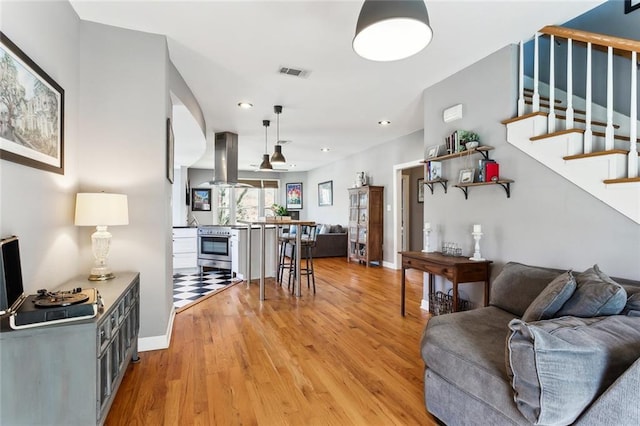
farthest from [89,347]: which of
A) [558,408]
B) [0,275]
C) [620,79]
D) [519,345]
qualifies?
[620,79]

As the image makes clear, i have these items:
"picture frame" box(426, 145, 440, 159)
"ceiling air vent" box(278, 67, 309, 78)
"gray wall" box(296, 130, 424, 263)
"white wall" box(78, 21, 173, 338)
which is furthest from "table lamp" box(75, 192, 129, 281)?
"gray wall" box(296, 130, 424, 263)

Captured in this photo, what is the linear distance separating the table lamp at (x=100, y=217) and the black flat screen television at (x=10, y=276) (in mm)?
592

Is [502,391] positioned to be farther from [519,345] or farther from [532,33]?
[532,33]

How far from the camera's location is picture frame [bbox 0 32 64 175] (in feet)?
5.19

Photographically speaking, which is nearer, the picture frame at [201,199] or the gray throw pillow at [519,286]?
the gray throw pillow at [519,286]

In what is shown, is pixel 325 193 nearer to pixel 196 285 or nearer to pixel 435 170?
pixel 196 285

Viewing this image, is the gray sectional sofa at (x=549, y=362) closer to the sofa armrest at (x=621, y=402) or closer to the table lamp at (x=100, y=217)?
the sofa armrest at (x=621, y=402)

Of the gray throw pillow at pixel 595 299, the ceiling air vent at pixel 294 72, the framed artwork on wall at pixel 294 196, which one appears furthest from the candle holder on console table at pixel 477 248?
the framed artwork on wall at pixel 294 196

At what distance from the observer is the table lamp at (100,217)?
220 centimetres

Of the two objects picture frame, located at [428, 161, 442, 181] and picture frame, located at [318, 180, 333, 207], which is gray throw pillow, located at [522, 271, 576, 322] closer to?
picture frame, located at [428, 161, 442, 181]

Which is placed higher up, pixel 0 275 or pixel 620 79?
pixel 620 79

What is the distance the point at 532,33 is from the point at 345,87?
188 cm

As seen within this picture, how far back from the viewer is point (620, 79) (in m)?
2.73

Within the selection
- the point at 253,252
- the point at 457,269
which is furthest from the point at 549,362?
the point at 253,252
